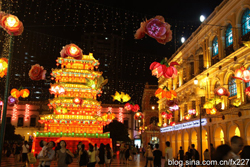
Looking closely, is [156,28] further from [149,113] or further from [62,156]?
[149,113]

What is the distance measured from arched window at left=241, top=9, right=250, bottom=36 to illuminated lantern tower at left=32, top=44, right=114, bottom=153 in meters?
16.6

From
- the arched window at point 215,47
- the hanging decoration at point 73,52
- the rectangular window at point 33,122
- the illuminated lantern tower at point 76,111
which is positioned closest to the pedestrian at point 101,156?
the hanging decoration at point 73,52

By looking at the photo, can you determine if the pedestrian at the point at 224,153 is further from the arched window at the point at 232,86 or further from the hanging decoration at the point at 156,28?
the arched window at the point at 232,86

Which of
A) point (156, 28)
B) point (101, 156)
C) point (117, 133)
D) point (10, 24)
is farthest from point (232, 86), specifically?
point (117, 133)

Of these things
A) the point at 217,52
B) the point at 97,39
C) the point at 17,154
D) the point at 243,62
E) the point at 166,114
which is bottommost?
the point at 17,154

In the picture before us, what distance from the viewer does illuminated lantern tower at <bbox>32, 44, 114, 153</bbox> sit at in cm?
2987

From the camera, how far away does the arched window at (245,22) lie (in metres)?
18.5

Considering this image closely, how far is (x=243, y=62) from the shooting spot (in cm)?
1850

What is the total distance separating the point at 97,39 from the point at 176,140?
6299 cm

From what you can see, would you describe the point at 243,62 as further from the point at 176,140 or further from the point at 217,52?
the point at 176,140

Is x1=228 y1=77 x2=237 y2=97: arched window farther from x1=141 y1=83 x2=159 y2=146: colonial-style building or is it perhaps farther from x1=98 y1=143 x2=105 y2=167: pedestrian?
x1=141 y1=83 x2=159 y2=146: colonial-style building

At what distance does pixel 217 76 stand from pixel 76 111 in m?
15.6

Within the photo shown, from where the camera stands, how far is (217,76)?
891 inches

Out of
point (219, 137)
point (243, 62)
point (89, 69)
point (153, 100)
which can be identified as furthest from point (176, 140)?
point (153, 100)
